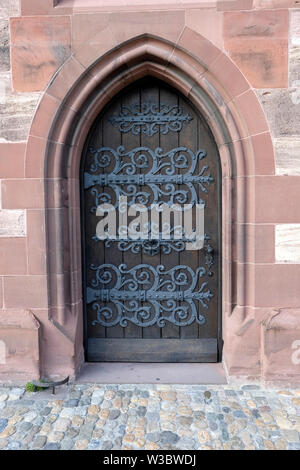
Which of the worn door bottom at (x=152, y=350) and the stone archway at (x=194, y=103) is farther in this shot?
the worn door bottom at (x=152, y=350)

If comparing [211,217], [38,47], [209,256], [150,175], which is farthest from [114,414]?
[38,47]

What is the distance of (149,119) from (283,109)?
1.02 m

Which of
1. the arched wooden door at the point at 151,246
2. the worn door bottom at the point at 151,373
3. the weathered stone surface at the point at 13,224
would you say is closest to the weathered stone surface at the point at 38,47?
the arched wooden door at the point at 151,246

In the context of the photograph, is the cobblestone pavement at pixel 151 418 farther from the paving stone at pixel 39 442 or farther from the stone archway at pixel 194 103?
the stone archway at pixel 194 103

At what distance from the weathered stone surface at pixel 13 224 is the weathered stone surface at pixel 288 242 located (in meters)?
1.86

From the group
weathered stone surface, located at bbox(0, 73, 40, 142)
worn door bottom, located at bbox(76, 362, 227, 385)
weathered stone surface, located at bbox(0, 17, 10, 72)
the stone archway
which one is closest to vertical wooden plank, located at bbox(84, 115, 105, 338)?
the stone archway

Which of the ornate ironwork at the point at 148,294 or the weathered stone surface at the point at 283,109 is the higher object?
the weathered stone surface at the point at 283,109

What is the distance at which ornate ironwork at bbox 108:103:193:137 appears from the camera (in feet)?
10.5

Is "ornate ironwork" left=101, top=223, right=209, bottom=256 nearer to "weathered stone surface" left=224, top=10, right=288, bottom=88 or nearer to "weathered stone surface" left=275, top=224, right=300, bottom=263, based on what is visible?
"weathered stone surface" left=275, top=224, right=300, bottom=263

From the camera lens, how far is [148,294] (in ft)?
10.9

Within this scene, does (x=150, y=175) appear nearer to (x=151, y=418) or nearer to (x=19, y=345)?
(x=19, y=345)

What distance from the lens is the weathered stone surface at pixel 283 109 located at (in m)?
2.81

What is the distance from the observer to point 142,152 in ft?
10.6
